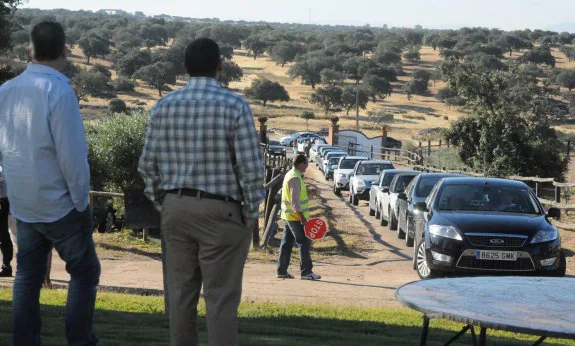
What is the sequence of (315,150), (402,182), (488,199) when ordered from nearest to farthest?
(488,199) → (402,182) → (315,150)

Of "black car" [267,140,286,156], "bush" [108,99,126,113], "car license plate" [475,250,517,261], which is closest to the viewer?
"car license plate" [475,250,517,261]

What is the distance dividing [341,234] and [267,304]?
13.3m

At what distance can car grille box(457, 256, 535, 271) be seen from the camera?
15203 mm

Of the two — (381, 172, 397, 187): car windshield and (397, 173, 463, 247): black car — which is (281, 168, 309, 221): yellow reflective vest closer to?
(397, 173, 463, 247): black car

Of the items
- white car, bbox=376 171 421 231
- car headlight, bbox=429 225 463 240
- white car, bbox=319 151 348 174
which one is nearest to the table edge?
car headlight, bbox=429 225 463 240

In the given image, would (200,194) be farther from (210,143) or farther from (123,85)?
(123,85)

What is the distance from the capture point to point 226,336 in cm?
634

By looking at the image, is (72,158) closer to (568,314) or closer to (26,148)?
(26,148)

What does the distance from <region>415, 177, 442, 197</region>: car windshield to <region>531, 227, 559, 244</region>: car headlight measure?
237 inches

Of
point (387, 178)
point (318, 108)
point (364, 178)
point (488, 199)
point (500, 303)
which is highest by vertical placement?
point (500, 303)

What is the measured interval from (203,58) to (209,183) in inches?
27.3

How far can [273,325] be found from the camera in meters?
9.89

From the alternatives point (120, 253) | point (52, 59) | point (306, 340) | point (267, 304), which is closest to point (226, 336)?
point (52, 59)

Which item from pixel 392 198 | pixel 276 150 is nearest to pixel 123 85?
pixel 276 150
